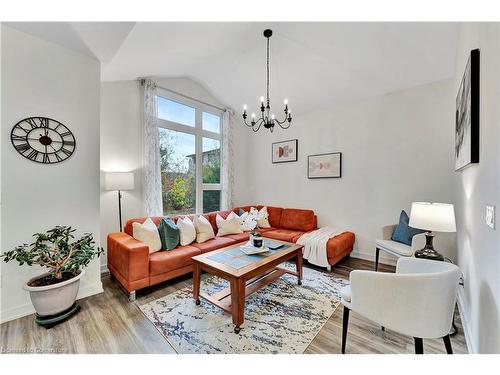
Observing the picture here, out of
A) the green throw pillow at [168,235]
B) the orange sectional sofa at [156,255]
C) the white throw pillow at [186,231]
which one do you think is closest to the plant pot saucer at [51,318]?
the orange sectional sofa at [156,255]

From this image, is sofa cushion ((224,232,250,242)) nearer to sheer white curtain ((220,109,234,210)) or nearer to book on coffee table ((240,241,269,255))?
book on coffee table ((240,241,269,255))

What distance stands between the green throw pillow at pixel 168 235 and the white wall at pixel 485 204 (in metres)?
2.85

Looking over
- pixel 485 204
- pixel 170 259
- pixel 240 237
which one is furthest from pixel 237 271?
pixel 485 204

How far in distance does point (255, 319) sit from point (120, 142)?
3.03 meters

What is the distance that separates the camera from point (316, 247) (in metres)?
3.09

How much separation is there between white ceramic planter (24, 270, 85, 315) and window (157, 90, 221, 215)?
1945 mm

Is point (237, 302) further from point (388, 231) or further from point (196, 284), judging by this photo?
point (388, 231)

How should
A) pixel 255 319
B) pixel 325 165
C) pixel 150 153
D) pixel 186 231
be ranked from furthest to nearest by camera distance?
pixel 325 165
pixel 150 153
pixel 186 231
pixel 255 319

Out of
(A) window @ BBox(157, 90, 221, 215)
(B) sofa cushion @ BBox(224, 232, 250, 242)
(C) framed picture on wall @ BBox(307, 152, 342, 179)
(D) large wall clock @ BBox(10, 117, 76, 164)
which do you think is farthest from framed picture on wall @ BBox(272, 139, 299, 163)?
(D) large wall clock @ BBox(10, 117, 76, 164)

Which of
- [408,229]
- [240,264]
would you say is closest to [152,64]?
[240,264]

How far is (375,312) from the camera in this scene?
1.37 meters

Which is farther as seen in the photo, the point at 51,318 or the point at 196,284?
the point at 196,284

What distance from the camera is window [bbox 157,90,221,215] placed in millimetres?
3838

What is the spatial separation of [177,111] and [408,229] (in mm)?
4224
